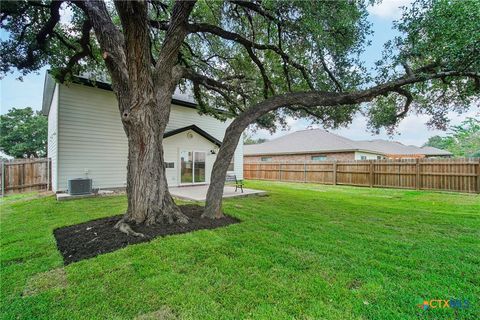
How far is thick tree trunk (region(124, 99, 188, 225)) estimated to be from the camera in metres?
4.41

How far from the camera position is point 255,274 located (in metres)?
2.83

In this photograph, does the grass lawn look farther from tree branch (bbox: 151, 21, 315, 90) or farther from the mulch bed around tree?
tree branch (bbox: 151, 21, 315, 90)

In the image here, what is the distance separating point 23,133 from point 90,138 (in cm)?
1818

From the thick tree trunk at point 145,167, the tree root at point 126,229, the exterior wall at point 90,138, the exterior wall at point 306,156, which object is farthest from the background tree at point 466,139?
the tree root at point 126,229

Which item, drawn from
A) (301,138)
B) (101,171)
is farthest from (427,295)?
(301,138)

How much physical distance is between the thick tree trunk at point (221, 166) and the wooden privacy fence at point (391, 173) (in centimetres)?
1166

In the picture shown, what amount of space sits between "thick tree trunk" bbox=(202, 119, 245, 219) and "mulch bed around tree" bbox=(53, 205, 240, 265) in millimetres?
335

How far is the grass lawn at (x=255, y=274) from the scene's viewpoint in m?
2.19

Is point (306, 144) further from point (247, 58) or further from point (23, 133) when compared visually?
point (23, 133)

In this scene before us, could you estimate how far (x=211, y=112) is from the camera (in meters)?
9.18

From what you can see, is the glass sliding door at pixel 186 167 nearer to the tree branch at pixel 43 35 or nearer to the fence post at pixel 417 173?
the tree branch at pixel 43 35

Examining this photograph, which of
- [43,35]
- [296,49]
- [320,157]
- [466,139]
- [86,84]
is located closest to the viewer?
[43,35]

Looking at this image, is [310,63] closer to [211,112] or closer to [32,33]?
[211,112]

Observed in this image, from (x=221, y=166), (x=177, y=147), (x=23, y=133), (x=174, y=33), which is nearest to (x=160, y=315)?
(x=221, y=166)
